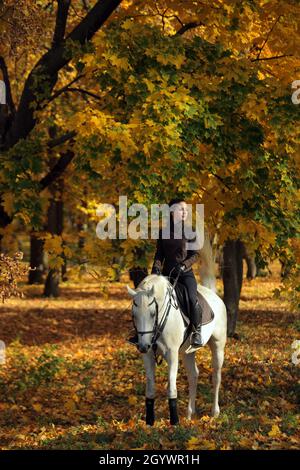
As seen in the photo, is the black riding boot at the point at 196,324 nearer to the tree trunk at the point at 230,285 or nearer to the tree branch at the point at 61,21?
the tree branch at the point at 61,21

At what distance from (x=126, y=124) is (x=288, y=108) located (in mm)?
2662

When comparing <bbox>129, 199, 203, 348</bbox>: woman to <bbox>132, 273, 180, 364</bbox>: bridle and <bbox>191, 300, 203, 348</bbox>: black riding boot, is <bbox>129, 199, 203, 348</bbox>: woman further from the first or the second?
<bbox>132, 273, 180, 364</bbox>: bridle

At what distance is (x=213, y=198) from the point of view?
13.7 meters

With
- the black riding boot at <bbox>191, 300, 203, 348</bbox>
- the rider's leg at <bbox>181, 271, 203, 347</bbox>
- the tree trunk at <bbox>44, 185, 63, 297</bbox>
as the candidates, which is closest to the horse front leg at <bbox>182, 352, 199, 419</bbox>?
the black riding boot at <bbox>191, 300, 203, 348</bbox>

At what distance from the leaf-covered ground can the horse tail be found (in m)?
2.01

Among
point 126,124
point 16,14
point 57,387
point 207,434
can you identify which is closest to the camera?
point 207,434

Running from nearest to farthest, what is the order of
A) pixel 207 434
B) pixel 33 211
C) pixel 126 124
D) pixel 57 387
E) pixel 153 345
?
pixel 207 434 < pixel 153 345 < pixel 126 124 < pixel 33 211 < pixel 57 387

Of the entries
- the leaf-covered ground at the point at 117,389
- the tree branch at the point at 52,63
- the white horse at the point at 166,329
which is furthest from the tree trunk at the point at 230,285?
the white horse at the point at 166,329

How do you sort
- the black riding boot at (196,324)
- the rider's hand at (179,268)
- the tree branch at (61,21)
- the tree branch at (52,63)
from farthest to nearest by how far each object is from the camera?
the tree branch at (61,21), the tree branch at (52,63), the black riding boot at (196,324), the rider's hand at (179,268)

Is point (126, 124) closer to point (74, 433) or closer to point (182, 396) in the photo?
point (74, 433)

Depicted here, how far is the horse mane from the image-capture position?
10305 mm

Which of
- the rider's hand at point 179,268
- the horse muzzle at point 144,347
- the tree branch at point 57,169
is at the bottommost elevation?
the horse muzzle at point 144,347

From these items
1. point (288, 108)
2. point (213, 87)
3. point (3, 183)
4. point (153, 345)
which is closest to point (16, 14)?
point (3, 183)

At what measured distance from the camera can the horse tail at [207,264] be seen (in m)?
12.4
